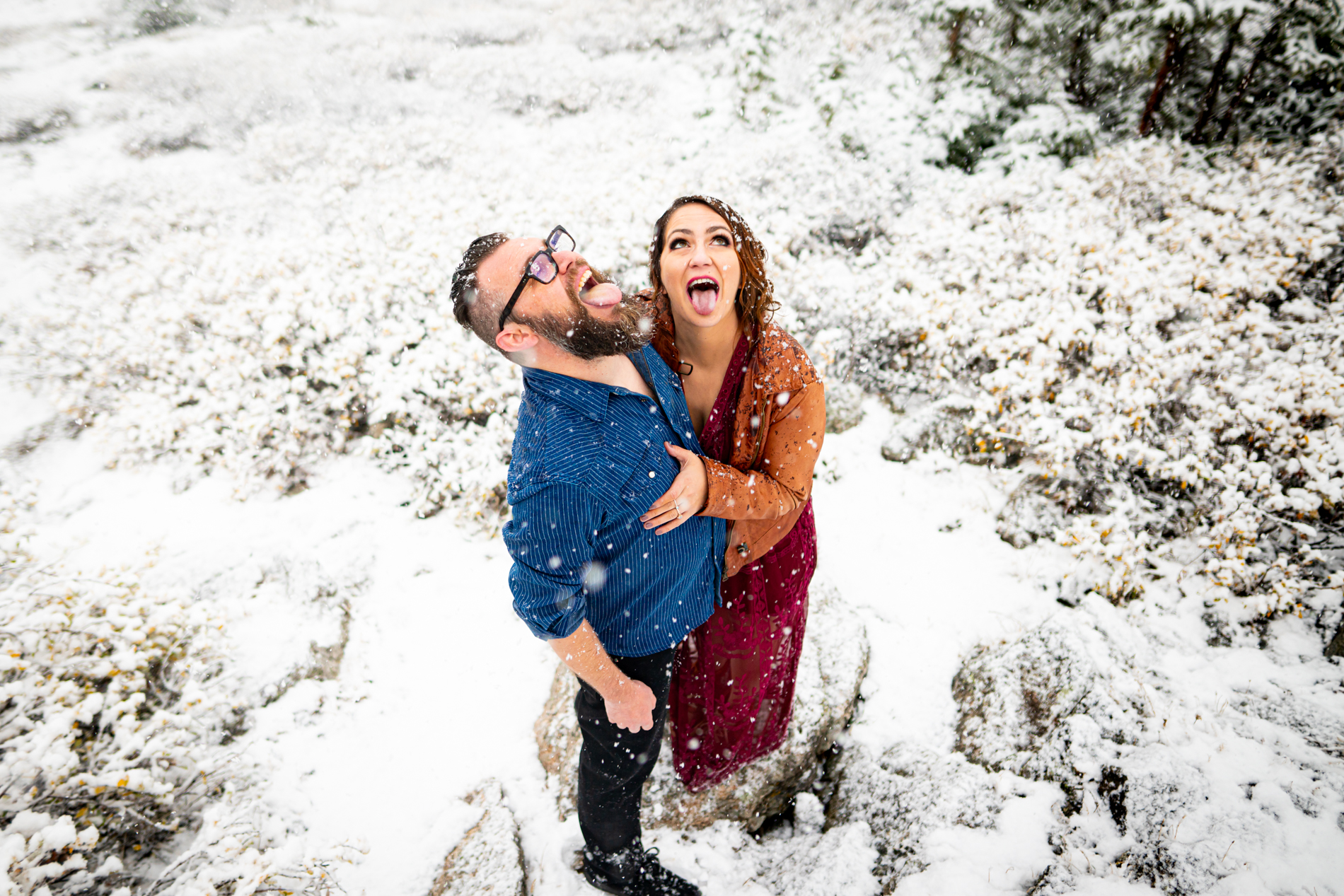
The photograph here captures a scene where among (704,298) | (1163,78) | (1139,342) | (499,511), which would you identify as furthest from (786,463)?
(1163,78)

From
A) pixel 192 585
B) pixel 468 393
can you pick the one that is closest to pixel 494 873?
pixel 192 585

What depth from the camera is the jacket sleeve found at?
181cm

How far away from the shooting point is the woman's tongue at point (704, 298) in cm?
192

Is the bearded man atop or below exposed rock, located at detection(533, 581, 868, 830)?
atop

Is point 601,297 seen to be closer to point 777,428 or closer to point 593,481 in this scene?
point 593,481

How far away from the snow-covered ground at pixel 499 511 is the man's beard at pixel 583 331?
234 cm

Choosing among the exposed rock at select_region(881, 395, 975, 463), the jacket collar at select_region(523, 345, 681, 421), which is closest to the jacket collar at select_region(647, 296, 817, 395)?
the jacket collar at select_region(523, 345, 681, 421)

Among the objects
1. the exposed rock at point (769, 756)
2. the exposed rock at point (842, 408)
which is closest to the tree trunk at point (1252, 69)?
the exposed rock at point (842, 408)

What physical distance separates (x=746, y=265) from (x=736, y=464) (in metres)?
0.75

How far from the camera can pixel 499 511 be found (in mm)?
4184

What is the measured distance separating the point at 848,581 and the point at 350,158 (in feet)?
32.6

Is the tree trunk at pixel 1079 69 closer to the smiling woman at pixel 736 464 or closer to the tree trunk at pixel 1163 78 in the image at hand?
the tree trunk at pixel 1163 78

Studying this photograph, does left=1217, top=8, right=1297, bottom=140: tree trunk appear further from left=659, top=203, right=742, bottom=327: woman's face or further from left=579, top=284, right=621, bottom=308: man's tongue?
left=579, top=284, right=621, bottom=308: man's tongue

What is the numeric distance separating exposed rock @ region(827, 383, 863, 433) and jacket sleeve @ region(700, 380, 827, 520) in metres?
2.77
